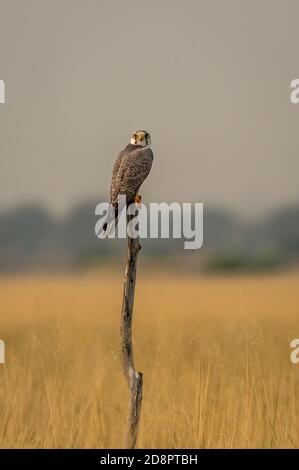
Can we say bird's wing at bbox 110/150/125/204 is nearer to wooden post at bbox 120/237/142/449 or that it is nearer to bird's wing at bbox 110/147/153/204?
bird's wing at bbox 110/147/153/204

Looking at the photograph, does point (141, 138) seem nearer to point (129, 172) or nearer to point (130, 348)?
A: point (129, 172)

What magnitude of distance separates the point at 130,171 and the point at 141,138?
458mm

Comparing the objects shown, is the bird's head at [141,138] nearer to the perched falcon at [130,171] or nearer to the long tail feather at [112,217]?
the perched falcon at [130,171]

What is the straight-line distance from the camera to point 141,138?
8461 mm

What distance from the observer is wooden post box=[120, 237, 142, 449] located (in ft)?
22.8

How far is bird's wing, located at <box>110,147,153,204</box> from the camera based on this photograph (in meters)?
8.14

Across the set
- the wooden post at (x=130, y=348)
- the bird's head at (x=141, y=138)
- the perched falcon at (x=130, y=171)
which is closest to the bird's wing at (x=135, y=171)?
the perched falcon at (x=130, y=171)

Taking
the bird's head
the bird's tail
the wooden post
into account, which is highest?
the bird's head

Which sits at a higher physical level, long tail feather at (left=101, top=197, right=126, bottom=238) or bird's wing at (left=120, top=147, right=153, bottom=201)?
bird's wing at (left=120, top=147, right=153, bottom=201)

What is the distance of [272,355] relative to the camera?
8.77m

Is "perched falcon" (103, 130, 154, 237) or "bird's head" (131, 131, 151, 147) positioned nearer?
"perched falcon" (103, 130, 154, 237)

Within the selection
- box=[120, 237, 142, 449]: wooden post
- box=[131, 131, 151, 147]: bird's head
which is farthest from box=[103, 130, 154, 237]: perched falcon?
box=[120, 237, 142, 449]: wooden post

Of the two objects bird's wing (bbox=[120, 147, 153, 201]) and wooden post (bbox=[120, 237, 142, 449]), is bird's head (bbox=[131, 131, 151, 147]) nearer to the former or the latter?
bird's wing (bbox=[120, 147, 153, 201])
